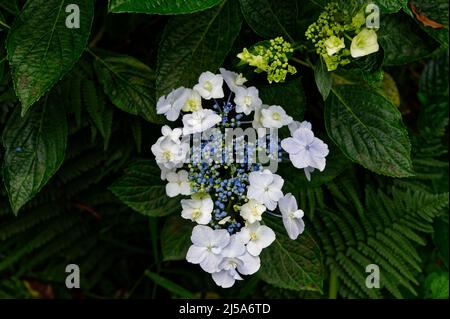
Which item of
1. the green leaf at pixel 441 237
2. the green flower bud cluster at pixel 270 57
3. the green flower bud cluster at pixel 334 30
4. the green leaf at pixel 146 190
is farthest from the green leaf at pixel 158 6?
the green leaf at pixel 441 237

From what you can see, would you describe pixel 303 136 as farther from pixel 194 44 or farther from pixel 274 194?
pixel 194 44

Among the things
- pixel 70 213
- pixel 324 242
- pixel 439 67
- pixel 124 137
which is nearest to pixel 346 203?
pixel 324 242

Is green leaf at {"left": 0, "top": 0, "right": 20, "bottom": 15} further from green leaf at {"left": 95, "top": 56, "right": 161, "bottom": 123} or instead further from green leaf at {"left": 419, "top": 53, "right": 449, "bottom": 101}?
green leaf at {"left": 419, "top": 53, "right": 449, "bottom": 101}

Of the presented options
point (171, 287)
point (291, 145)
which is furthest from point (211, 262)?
point (171, 287)

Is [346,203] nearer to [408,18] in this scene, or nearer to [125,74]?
[408,18]

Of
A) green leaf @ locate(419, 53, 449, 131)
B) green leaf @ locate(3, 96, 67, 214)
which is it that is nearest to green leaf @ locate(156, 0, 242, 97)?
green leaf @ locate(3, 96, 67, 214)

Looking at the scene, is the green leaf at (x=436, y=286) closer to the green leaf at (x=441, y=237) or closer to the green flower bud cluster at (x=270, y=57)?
the green leaf at (x=441, y=237)
